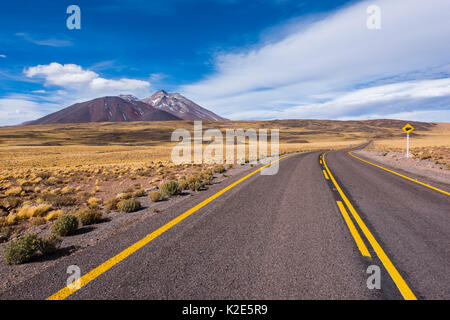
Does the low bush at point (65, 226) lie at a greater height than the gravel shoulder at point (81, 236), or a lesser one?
greater

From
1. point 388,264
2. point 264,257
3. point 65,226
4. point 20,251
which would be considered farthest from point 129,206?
point 388,264

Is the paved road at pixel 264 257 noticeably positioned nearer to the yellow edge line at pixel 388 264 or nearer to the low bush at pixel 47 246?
the yellow edge line at pixel 388 264

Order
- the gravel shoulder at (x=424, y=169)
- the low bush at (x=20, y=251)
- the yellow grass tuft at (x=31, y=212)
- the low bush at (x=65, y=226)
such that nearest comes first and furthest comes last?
the low bush at (x=20, y=251)
the low bush at (x=65, y=226)
the yellow grass tuft at (x=31, y=212)
the gravel shoulder at (x=424, y=169)

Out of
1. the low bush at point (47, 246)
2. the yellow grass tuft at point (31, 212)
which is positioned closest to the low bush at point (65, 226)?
the low bush at point (47, 246)

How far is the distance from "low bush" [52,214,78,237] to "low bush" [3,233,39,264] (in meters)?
0.92

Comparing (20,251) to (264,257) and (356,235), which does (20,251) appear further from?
(356,235)

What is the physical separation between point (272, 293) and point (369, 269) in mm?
1484

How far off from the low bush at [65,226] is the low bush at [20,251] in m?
0.92

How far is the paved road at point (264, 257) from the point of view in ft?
8.55

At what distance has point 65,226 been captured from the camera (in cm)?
462

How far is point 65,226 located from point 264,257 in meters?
4.11
